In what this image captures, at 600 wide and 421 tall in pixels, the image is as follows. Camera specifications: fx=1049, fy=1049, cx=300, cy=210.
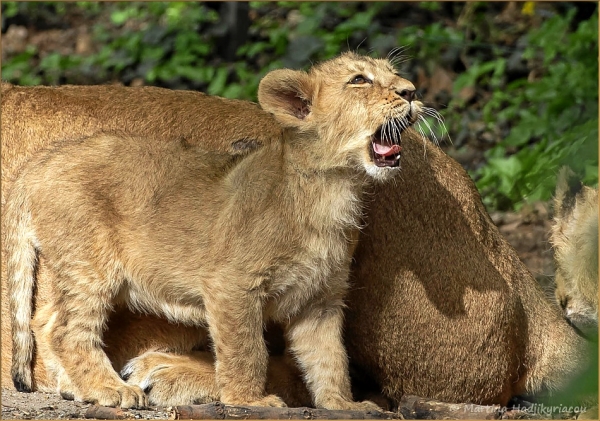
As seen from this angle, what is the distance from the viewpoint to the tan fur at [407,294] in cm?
595

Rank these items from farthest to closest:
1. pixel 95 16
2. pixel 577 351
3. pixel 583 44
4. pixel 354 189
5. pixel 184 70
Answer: pixel 95 16 < pixel 184 70 < pixel 583 44 < pixel 577 351 < pixel 354 189

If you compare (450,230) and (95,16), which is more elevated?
(450,230)

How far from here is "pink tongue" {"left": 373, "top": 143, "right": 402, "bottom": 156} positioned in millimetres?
5316

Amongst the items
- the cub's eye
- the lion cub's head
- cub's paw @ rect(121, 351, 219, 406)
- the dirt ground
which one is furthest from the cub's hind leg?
the cub's eye

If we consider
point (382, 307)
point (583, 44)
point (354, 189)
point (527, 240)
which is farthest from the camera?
point (583, 44)

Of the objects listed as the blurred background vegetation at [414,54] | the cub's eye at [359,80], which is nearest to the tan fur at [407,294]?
the cub's eye at [359,80]

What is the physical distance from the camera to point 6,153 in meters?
6.27

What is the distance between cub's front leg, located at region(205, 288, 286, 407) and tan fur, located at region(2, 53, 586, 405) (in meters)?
0.56

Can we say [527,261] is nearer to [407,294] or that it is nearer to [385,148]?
[407,294]

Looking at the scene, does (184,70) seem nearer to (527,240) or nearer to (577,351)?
(527,240)

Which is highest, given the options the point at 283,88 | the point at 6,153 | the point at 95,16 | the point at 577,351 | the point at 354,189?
the point at 283,88

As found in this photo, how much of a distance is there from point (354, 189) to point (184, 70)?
304 inches

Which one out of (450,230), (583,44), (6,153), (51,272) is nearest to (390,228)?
(450,230)

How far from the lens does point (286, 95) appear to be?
18.3 feet
